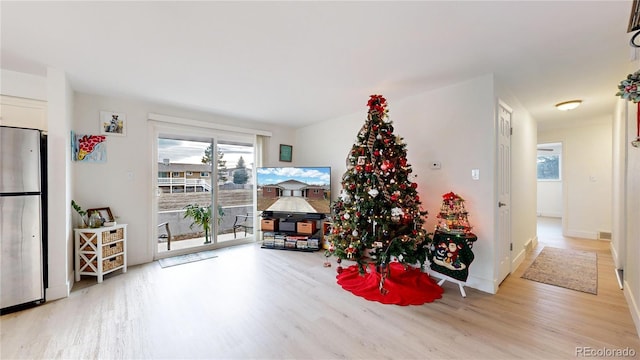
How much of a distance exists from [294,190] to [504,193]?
296cm

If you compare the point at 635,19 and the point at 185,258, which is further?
the point at 185,258

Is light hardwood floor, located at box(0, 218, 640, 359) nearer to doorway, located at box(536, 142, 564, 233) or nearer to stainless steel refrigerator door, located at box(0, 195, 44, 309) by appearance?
stainless steel refrigerator door, located at box(0, 195, 44, 309)

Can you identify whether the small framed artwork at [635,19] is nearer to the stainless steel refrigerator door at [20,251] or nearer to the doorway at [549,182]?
the stainless steel refrigerator door at [20,251]

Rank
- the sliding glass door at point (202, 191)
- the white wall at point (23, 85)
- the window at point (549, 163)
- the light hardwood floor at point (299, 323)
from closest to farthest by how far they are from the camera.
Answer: the light hardwood floor at point (299, 323) < the white wall at point (23, 85) < the sliding glass door at point (202, 191) < the window at point (549, 163)

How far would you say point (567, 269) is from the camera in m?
3.25

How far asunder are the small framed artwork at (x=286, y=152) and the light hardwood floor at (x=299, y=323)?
2.68m

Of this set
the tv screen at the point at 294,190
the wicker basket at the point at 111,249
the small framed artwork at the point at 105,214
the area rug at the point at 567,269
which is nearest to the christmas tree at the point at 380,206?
the tv screen at the point at 294,190

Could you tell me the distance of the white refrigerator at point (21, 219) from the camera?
7.25ft

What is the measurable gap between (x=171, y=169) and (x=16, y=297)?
2.10 m

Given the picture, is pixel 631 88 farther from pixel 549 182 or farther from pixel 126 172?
pixel 549 182

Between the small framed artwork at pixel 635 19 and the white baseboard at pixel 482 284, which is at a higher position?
the small framed artwork at pixel 635 19

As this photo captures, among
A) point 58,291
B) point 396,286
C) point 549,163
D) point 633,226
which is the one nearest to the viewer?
point 633,226

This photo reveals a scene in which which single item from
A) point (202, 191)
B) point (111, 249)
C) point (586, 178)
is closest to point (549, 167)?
point (586, 178)

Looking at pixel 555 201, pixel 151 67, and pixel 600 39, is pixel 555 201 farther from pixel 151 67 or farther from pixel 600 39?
pixel 151 67
